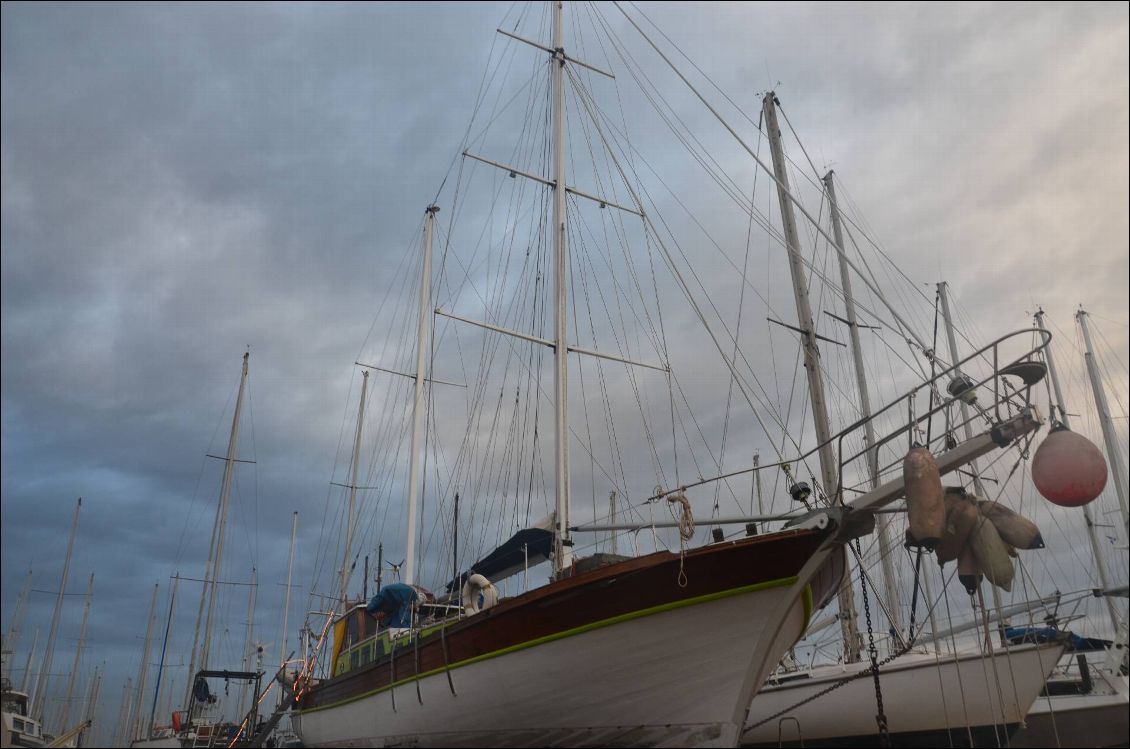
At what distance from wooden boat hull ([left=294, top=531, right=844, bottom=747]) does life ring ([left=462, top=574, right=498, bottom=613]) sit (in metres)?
0.72

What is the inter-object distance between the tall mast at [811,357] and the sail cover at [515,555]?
18.8ft

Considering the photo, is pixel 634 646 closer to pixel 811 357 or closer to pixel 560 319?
pixel 560 319

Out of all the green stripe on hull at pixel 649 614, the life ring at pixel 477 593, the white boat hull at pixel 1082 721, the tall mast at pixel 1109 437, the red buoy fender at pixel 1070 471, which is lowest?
the white boat hull at pixel 1082 721

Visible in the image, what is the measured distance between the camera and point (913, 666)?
14.9 m

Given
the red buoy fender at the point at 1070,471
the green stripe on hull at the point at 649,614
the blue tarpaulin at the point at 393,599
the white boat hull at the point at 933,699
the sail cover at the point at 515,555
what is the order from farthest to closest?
the blue tarpaulin at the point at 393,599
the sail cover at the point at 515,555
the white boat hull at the point at 933,699
the green stripe on hull at the point at 649,614
the red buoy fender at the point at 1070,471

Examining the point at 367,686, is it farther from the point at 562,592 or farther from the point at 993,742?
the point at 993,742

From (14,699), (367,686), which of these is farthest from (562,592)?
(14,699)

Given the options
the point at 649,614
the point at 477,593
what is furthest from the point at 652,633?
the point at 477,593

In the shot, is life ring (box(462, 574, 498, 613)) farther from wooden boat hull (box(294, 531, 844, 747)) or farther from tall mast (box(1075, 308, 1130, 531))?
tall mast (box(1075, 308, 1130, 531))

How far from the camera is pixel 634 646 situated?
1036 cm

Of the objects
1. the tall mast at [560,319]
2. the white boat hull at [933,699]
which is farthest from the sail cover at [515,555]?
the white boat hull at [933,699]

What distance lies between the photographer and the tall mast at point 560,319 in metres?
14.2

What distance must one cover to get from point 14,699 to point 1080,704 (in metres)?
33.5

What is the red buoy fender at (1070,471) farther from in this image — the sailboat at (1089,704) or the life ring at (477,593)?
the life ring at (477,593)
